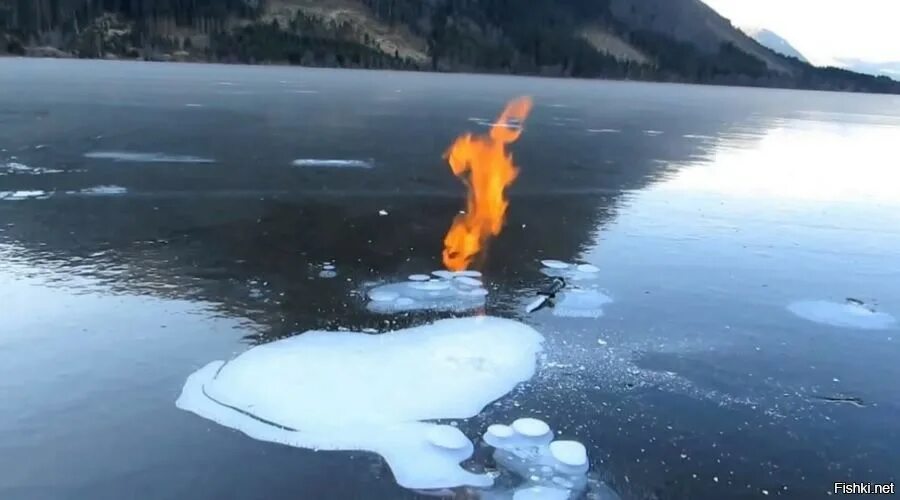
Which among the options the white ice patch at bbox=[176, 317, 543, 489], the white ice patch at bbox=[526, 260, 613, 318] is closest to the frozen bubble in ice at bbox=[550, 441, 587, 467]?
the white ice patch at bbox=[176, 317, 543, 489]

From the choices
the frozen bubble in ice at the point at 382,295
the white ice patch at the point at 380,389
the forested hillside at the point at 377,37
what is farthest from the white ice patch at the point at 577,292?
the forested hillside at the point at 377,37

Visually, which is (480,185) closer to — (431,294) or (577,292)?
(577,292)

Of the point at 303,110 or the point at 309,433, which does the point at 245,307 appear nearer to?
the point at 309,433

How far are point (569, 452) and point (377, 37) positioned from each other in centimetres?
14405

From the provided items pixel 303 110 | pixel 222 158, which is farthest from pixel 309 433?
pixel 303 110

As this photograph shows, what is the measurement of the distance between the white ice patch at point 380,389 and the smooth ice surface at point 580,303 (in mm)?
816

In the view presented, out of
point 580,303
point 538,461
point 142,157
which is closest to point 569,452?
point 538,461

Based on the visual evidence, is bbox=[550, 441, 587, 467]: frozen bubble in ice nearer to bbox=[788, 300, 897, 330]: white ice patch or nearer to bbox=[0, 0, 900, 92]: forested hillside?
bbox=[788, 300, 897, 330]: white ice patch

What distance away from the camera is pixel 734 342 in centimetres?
823

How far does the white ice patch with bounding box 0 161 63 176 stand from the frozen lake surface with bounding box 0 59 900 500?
0.06m

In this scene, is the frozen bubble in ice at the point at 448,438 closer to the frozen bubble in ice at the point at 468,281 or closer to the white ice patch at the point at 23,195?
the frozen bubble in ice at the point at 468,281

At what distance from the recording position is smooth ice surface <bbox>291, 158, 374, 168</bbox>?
59.3ft

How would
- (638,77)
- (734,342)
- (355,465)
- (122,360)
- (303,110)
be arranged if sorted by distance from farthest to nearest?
(638,77) < (303,110) < (734,342) < (122,360) < (355,465)

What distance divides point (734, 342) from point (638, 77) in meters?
165
